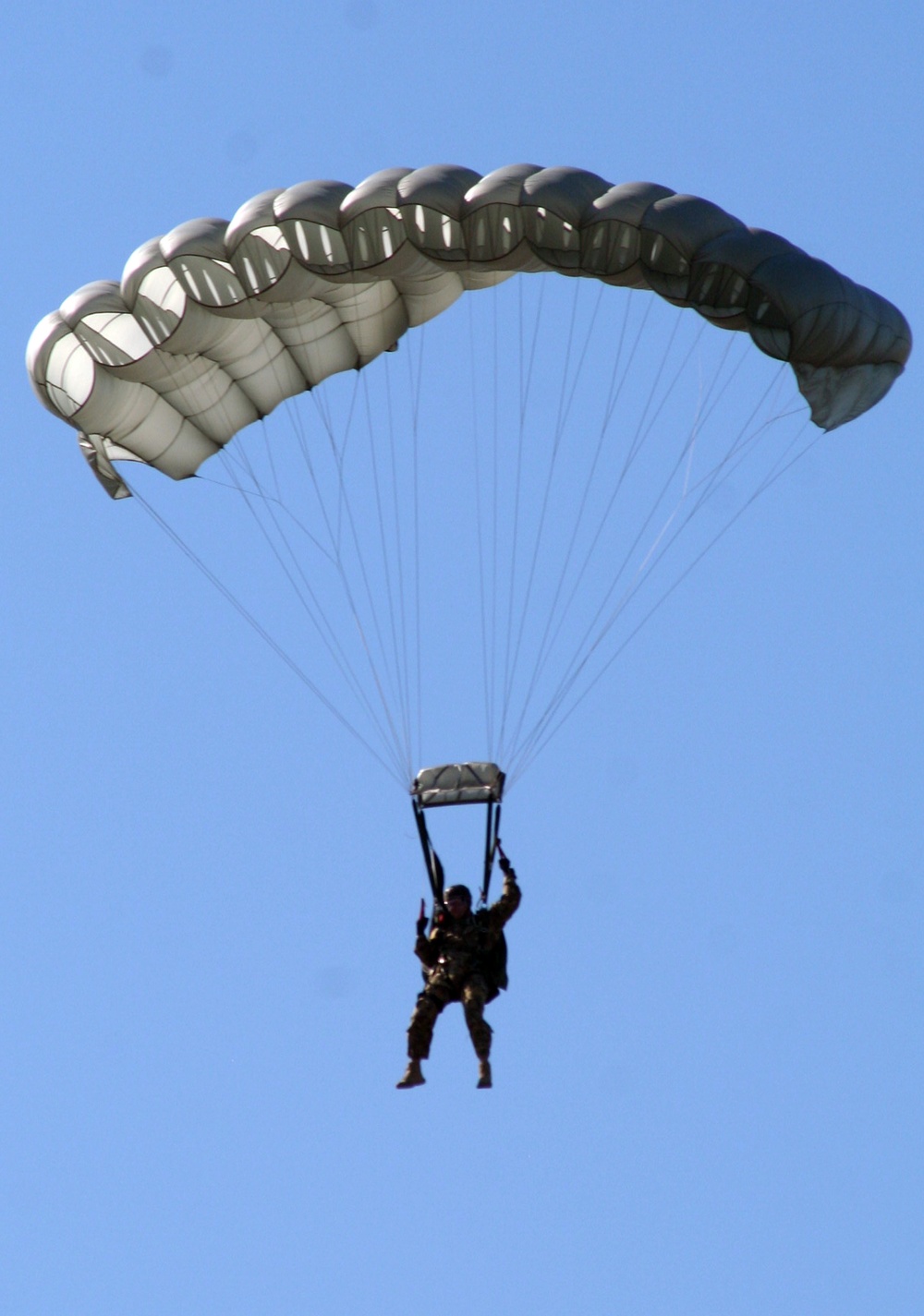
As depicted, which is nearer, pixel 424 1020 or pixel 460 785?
pixel 424 1020

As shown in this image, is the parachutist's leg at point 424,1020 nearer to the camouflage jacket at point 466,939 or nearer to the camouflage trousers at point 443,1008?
the camouflage trousers at point 443,1008

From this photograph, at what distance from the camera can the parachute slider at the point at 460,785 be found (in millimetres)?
21938

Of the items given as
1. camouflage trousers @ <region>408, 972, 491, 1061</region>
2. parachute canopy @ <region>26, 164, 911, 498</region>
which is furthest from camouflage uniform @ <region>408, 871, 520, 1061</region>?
parachute canopy @ <region>26, 164, 911, 498</region>

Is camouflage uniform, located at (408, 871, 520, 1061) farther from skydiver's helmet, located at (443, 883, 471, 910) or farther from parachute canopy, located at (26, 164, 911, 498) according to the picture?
parachute canopy, located at (26, 164, 911, 498)

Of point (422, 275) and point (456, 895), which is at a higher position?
point (422, 275)

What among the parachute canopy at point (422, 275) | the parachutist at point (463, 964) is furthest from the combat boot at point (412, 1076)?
the parachute canopy at point (422, 275)

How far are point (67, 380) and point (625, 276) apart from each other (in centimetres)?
435

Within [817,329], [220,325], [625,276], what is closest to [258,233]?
[220,325]

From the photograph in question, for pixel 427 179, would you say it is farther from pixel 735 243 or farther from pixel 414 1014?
pixel 414 1014

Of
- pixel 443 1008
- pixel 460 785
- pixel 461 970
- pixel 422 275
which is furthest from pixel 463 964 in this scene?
pixel 422 275

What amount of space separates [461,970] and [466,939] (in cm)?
24

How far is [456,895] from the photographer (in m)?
21.5

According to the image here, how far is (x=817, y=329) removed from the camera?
828 inches

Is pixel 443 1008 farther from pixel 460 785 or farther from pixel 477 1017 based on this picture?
pixel 460 785
